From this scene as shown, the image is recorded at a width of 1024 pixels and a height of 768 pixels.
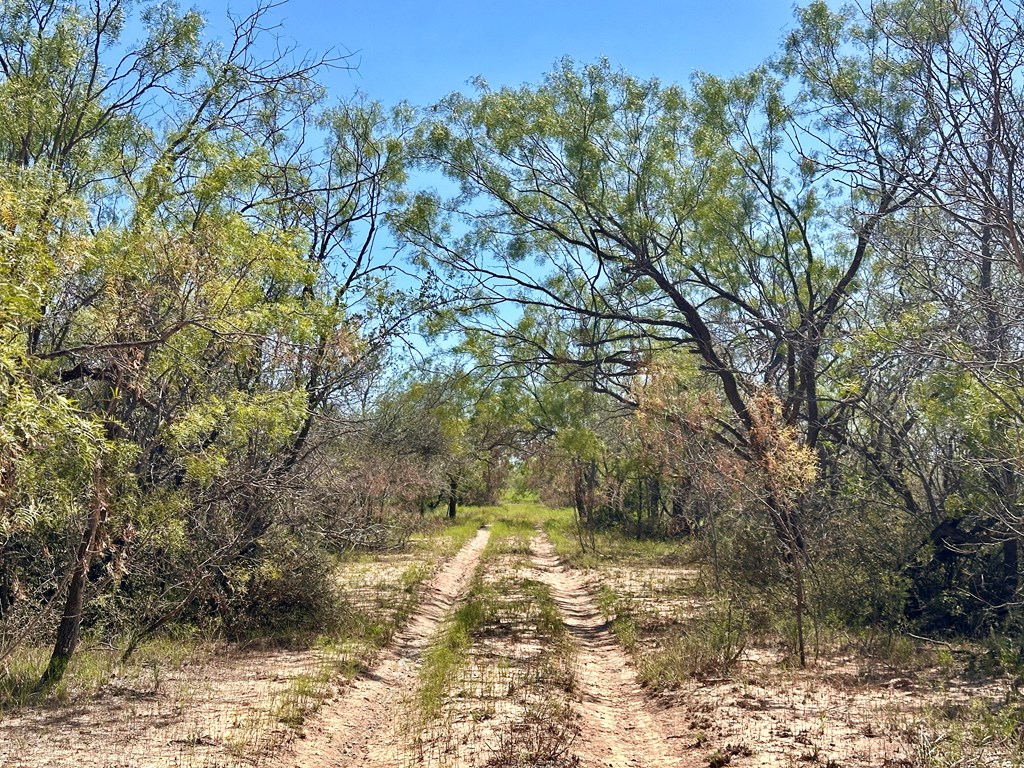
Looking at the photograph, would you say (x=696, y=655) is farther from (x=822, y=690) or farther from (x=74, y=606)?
(x=74, y=606)

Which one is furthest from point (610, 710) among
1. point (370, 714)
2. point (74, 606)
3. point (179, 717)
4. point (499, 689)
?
point (74, 606)

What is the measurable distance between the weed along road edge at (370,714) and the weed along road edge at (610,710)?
5.80 feet

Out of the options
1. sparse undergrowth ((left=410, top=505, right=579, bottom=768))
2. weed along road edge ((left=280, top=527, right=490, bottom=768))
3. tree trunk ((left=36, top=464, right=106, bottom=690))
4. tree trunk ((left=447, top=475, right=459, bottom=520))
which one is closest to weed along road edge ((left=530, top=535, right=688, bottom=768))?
sparse undergrowth ((left=410, top=505, right=579, bottom=768))

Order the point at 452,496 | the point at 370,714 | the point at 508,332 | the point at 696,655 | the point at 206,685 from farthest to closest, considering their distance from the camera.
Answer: the point at 452,496
the point at 508,332
the point at 696,655
the point at 206,685
the point at 370,714

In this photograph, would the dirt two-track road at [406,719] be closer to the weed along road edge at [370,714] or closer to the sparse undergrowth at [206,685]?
the weed along road edge at [370,714]

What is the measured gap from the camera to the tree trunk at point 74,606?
26.5 ft

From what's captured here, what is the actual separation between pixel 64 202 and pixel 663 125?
9930 millimetres

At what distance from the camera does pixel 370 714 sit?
8.73 m

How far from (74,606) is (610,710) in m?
5.54

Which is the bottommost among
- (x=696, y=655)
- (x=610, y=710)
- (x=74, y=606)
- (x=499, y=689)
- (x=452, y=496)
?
(x=610, y=710)

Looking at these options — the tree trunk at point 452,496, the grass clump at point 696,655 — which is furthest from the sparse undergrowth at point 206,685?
the tree trunk at point 452,496

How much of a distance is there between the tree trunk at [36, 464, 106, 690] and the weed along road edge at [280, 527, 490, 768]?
104 inches

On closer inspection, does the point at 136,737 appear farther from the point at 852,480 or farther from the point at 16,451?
the point at 852,480

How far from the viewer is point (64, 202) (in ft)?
25.4
